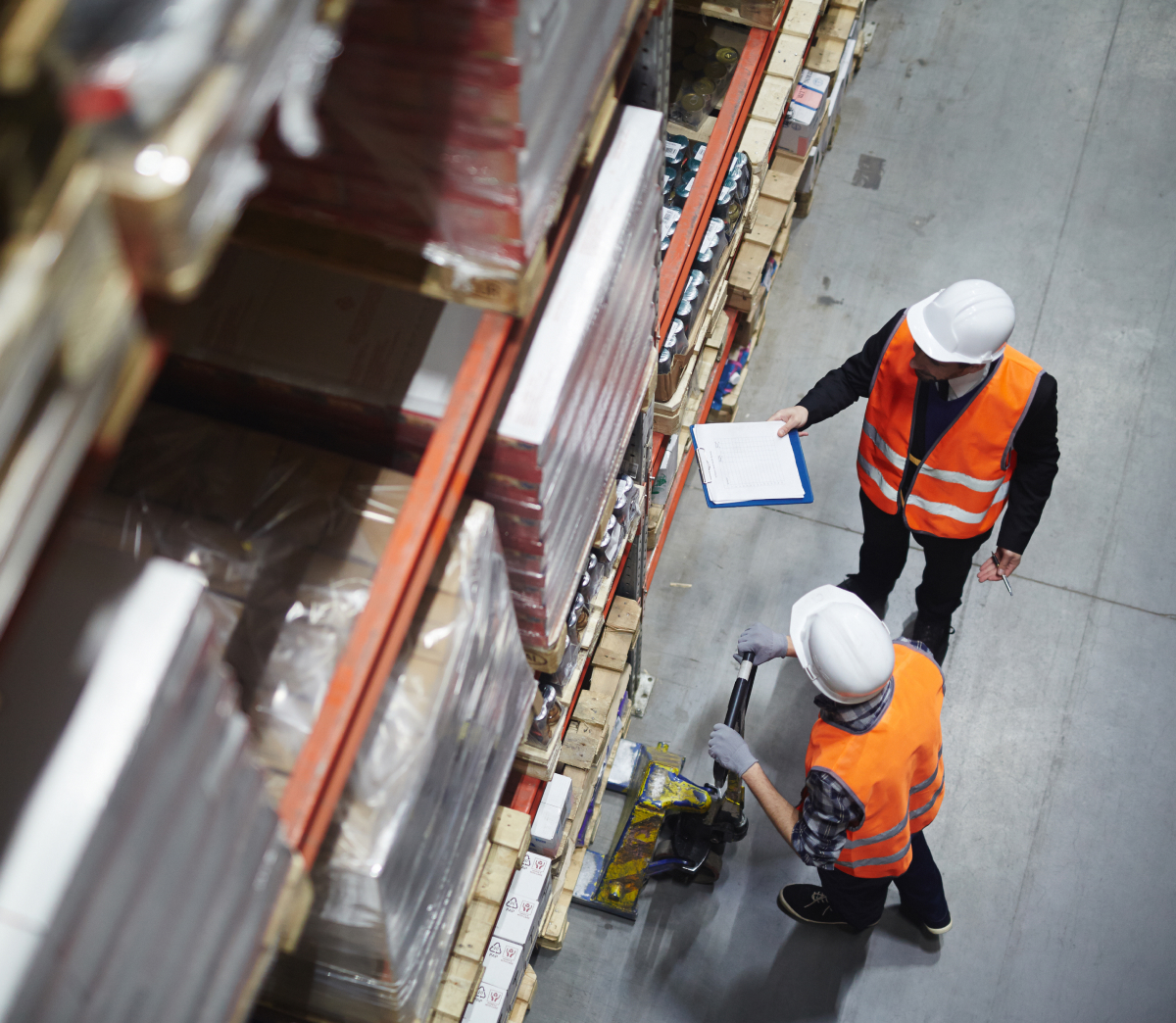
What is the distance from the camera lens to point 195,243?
124 cm

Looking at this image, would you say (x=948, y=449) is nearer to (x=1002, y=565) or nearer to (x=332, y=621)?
(x=1002, y=565)

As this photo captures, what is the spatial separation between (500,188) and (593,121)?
2.09 ft

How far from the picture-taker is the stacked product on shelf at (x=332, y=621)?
232 cm

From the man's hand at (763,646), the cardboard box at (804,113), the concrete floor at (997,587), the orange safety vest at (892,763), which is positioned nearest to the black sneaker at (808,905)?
the concrete floor at (997,587)

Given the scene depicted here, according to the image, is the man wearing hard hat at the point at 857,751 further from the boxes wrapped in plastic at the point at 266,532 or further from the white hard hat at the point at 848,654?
the boxes wrapped in plastic at the point at 266,532

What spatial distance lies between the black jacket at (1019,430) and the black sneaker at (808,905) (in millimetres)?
1995

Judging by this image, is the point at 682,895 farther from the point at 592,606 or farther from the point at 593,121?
the point at 593,121

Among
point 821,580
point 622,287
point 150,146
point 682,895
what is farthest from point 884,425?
point 150,146

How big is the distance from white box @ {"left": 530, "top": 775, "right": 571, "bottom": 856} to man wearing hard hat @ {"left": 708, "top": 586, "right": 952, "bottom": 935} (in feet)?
2.21

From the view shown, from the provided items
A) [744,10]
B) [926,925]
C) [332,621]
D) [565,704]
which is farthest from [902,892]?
[744,10]

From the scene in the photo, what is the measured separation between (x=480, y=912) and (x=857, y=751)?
1514 mm

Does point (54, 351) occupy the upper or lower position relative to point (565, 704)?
lower

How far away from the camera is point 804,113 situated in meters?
5.93

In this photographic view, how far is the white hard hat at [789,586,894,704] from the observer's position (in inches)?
149
